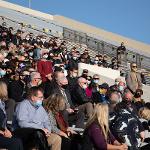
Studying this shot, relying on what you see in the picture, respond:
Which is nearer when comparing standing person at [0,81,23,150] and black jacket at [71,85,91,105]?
standing person at [0,81,23,150]

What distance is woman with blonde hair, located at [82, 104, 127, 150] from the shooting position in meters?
9.02

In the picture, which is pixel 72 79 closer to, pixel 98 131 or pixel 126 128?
pixel 126 128

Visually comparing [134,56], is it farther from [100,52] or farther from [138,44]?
[138,44]

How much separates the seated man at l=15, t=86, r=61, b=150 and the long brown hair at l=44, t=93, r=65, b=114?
0.79 feet

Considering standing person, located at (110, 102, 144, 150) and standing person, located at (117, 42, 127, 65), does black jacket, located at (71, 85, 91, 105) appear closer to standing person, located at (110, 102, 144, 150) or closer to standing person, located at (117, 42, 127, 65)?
standing person, located at (110, 102, 144, 150)

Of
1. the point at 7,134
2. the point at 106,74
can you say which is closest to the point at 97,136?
the point at 7,134

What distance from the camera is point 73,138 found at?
10383mm

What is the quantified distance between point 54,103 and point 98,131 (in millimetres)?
1498

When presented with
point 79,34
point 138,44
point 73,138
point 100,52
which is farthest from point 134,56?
point 73,138

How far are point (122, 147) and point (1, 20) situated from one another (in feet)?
85.2

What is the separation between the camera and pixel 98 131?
9.05 meters

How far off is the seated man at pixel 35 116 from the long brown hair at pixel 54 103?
0.24 meters

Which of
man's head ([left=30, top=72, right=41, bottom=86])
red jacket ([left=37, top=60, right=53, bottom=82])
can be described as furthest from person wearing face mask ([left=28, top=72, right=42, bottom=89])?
red jacket ([left=37, top=60, right=53, bottom=82])

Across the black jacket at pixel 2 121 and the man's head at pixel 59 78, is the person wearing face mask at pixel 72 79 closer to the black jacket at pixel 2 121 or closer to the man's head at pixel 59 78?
the man's head at pixel 59 78
